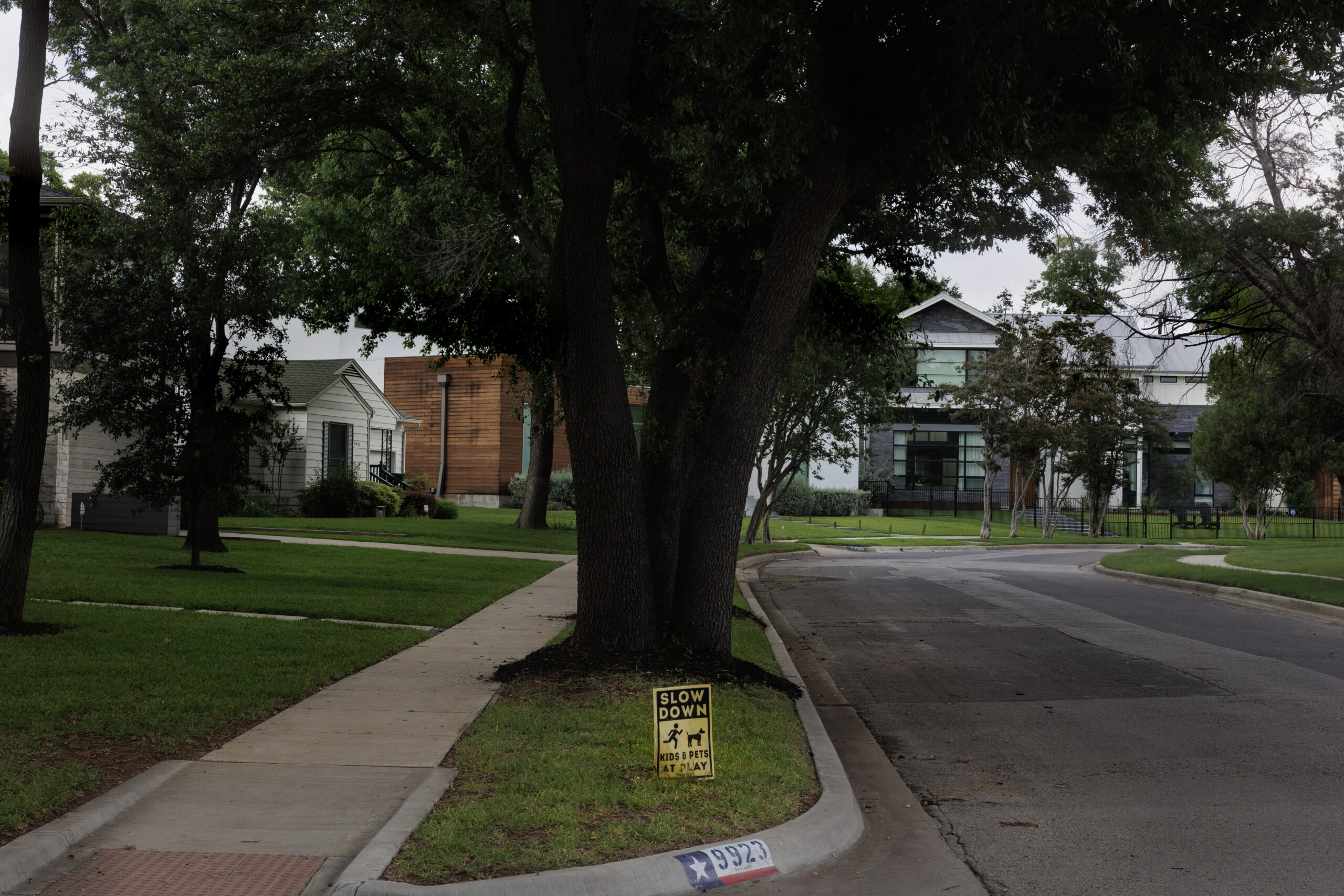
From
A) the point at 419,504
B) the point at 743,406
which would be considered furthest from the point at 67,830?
the point at 419,504

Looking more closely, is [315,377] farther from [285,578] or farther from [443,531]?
[285,578]

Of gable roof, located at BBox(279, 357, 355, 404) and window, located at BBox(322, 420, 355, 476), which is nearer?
gable roof, located at BBox(279, 357, 355, 404)

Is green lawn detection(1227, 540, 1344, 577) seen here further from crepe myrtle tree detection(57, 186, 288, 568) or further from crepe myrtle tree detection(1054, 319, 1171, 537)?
crepe myrtle tree detection(57, 186, 288, 568)

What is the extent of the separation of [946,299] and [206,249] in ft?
130

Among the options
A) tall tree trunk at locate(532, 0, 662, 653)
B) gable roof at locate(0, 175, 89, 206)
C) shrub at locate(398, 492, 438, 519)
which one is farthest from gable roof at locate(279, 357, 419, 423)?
tall tree trunk at locate(532, 0, 662, 653)

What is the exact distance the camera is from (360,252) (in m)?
19.8

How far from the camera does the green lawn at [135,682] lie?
5887 mm

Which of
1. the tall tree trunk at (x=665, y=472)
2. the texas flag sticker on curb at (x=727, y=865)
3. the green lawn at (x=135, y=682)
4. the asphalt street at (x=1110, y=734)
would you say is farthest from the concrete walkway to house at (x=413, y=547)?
the texas flag sticker on curb at (x=727, y=865)

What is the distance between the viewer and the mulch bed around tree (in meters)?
8.52

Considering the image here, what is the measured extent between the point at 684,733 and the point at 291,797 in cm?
203

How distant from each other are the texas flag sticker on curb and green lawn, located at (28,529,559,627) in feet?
26.1

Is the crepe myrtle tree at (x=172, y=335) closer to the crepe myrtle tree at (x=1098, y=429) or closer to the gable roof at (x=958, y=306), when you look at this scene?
the crepe myrtle tree at (x=1098, y=429)

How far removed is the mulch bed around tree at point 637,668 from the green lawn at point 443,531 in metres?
14.6

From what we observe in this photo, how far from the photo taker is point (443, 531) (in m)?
28.1
